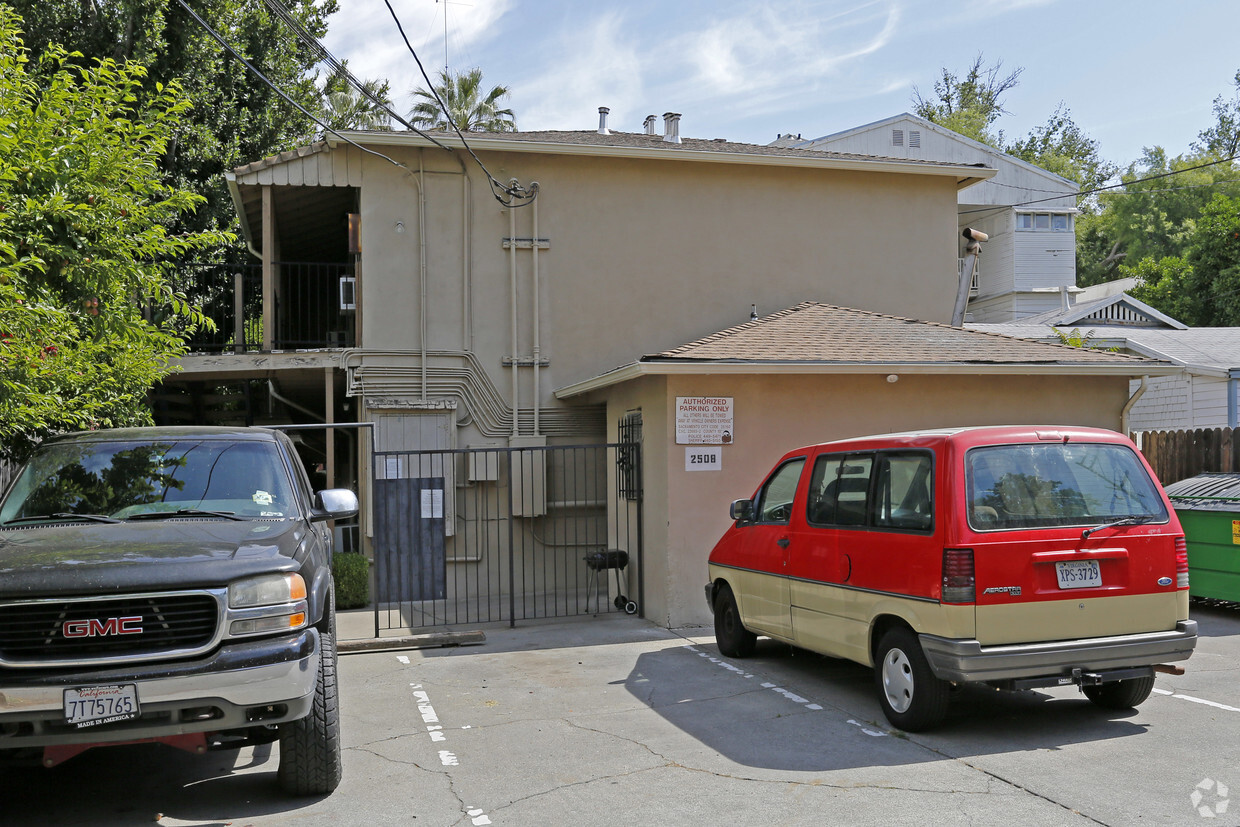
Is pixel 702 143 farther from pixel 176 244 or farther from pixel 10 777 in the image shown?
pixel 10 777

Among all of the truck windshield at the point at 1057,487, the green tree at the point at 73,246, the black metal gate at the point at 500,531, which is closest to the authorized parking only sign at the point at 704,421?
the black metal gate at the point at 500,531

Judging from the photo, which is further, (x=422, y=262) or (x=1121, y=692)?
(x=422, y=262)

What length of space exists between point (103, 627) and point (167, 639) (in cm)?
28

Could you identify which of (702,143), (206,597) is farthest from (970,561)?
(702,143)

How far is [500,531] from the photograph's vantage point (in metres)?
13.8

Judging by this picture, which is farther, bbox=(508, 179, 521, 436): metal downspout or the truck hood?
bbox=(508, 179, 521, 436): metal downspout

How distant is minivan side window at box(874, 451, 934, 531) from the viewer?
6.07 m

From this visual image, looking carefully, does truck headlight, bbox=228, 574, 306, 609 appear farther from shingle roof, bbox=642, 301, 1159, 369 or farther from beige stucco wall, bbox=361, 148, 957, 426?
beige stucco wall, bbox=361, 148, 957, 426

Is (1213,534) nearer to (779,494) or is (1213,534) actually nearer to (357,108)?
(779,494)

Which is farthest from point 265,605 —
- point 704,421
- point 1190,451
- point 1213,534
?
point 1190,451

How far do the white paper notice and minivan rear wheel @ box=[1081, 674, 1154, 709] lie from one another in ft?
27.3

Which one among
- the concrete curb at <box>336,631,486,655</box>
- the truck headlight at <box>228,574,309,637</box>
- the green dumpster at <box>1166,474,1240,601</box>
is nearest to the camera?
the truck headlight at <box>228,574,309,637</box>

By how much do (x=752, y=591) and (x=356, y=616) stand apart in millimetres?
5998
